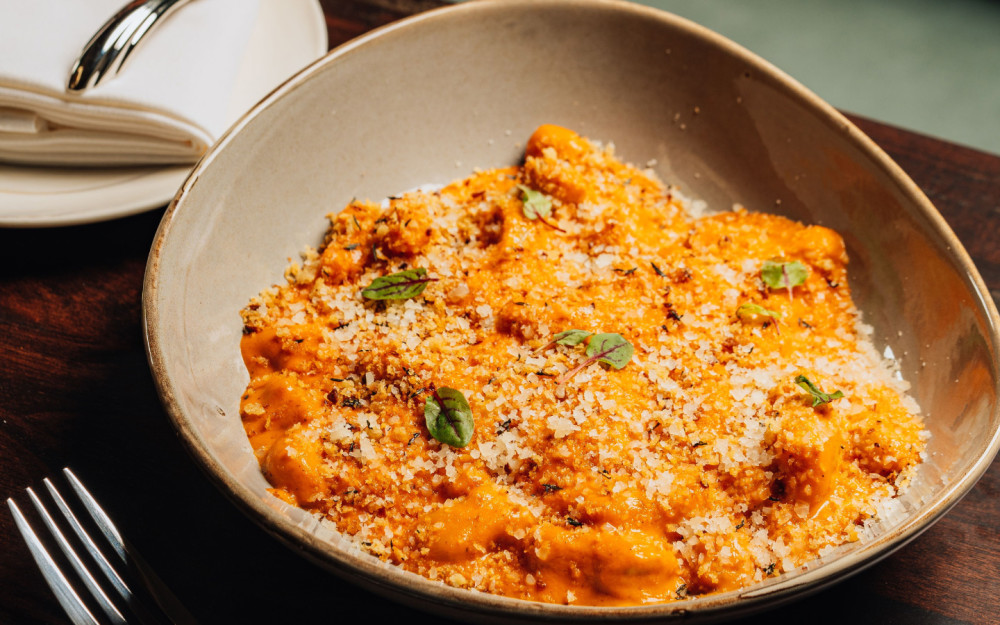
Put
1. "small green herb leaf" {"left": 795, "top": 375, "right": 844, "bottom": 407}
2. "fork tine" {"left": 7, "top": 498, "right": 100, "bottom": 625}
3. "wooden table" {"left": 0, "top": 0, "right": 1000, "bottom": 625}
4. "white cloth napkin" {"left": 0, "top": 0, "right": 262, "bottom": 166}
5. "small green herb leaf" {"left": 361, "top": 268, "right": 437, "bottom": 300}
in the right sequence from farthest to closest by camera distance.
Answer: "white cloth napkin" {"left": 0, "top": 0, "right": 262, "bottom": 166} → "small green herb leaf" {"left": 361, "top": 268, "right": 437, "bottom": 300} → "small green herb leaf" {"left": 795, "top": 375, "right": 844, "bottom": 407} → "wooden table" {"left": 0, "top": 0, "right": 1000, "bottom": 625} → "fork tine" {"left": 7, "top": 498, "right": 100, "bottom": 625}

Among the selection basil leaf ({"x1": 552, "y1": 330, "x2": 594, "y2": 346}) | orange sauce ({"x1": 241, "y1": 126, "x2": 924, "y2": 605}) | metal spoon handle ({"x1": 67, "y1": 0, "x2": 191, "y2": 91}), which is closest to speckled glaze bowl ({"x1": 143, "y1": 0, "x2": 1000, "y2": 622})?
orange sauce ({"x1": 241, "y1": 126, "x2": 924, "y2": 605})

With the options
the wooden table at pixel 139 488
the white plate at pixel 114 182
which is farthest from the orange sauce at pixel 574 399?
the white plate at pixel 114 182

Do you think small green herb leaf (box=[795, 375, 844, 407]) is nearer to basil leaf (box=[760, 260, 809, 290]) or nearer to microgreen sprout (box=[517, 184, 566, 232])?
basil leaf (box=[760, 260, 809, 290])

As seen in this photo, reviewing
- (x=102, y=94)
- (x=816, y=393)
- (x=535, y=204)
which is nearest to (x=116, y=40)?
(x=102, y=94)

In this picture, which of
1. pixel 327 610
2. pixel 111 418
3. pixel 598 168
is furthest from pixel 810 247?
pixel 111 418

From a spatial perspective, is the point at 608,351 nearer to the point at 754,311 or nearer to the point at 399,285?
the point at 754,311

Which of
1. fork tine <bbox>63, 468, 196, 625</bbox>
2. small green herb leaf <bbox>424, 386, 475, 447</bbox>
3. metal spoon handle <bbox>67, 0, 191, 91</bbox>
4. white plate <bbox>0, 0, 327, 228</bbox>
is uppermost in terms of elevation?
metal spoon handle <bbox>67, 0, 191, 91</bbox>
